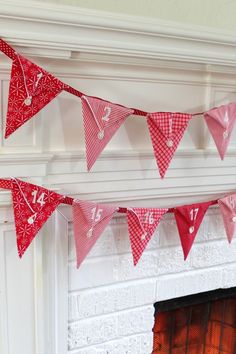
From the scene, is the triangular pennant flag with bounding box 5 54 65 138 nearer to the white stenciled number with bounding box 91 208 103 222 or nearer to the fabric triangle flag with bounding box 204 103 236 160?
the white stenciled number with bounding box 91 208 103 222

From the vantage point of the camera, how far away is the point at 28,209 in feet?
2.81

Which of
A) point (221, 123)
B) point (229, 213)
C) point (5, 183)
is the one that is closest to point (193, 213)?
point (229, 213)

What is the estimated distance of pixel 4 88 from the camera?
841 mm

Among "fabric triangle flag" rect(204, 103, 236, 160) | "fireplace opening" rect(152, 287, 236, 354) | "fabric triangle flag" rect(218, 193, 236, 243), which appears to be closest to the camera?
"fabric triangle flag" rect(204, 103, 236, 160)

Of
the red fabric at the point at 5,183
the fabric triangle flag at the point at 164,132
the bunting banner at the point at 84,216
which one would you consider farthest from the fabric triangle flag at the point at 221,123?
the red fabric at the point at 5,183

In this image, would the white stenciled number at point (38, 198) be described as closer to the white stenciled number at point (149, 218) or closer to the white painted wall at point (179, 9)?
the white stenciled number at point (149, 218)

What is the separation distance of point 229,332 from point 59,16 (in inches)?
59.9

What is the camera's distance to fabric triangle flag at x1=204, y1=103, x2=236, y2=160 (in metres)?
1.03

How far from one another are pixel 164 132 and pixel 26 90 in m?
0.38

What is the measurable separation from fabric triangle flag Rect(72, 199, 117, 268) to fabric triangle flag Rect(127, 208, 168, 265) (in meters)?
0.08

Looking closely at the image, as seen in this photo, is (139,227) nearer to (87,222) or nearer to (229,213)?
(87,222)

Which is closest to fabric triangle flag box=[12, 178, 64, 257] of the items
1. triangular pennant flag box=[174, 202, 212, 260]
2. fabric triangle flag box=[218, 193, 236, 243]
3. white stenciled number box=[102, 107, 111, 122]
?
white stenciled number box=[102, 107, 111, 122]

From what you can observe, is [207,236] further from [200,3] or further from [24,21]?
[24,21]

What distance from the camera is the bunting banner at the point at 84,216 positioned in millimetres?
853
